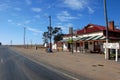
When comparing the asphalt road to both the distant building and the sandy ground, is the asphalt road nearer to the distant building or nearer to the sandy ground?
the sandy ground

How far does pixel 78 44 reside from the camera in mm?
55156

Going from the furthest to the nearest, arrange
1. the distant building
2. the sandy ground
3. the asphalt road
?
the distant building < the sandy ground < the asphalt road

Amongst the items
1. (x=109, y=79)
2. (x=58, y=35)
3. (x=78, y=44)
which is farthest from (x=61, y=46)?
(x=109, y=79)

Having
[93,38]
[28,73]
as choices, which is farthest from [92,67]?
[93,38]

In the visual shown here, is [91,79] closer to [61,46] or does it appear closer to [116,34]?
[116,34]

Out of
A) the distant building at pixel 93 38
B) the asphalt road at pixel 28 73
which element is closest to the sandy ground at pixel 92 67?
the asphalt road at pixel 28 73

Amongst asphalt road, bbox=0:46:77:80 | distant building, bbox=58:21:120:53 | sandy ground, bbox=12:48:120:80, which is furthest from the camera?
distant building, bbox=58:21:120:53

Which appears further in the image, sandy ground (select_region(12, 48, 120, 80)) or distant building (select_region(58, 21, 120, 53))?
distant building (select_region(58, 21, 120, 53))

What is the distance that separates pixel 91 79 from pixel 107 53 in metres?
15.1

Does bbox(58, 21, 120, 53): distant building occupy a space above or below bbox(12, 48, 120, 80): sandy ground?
above

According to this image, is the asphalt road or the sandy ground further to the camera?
the sandy ground

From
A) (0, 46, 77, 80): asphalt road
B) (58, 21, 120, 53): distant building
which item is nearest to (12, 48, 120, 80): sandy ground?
(0, 46, 77, 80): asphalt road

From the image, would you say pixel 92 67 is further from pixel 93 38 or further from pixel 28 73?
pixel 93 38

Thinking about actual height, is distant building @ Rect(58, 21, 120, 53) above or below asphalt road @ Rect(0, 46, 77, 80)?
above
